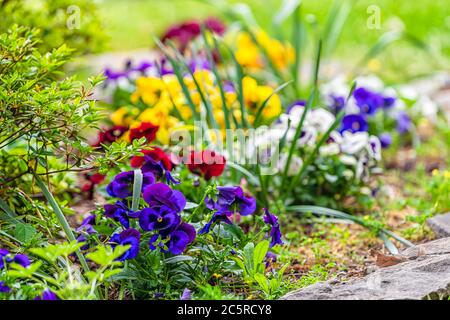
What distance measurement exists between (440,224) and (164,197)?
121 cm

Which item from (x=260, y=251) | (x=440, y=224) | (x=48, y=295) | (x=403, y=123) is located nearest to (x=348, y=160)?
(x=440, y=224)

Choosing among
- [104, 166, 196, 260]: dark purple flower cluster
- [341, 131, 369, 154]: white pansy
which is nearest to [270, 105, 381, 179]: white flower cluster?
[341, 131, 369, 154]: white pansy

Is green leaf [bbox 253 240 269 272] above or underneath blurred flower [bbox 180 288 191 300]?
above

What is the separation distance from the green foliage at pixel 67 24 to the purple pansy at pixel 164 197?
1829 millimetres

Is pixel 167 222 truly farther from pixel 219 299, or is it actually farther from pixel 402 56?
pixel 402 56

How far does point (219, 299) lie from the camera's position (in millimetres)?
2066

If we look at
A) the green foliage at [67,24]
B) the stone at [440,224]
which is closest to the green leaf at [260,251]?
the stone at [440,224]

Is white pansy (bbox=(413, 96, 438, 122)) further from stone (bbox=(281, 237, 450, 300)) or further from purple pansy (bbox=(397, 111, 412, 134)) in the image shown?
stone (bbox=(281, 237, 450, 300))

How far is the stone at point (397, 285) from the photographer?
82.0 inches

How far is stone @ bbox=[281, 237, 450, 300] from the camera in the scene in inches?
82.0

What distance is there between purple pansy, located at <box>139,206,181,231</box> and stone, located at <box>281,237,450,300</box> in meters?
0.41

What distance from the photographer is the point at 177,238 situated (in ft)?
7.36

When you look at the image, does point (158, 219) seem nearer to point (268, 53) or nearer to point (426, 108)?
point (426, 108)
